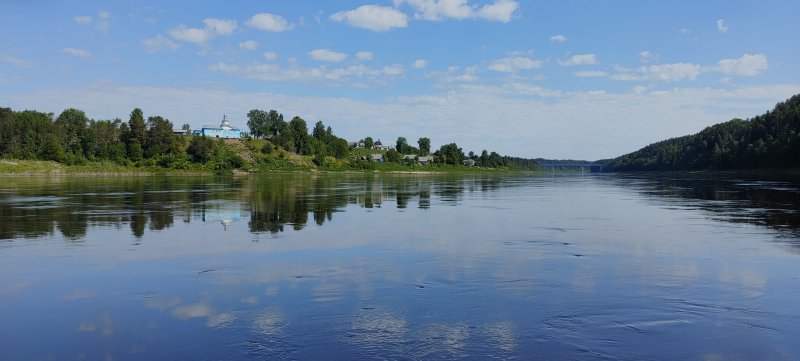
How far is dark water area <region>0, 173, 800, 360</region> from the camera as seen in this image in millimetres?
8805

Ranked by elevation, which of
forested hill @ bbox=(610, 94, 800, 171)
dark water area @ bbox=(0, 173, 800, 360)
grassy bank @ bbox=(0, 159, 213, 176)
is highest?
forested hill @ bbox=(610, 94, 800, 171)

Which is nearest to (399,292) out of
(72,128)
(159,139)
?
(159,139)

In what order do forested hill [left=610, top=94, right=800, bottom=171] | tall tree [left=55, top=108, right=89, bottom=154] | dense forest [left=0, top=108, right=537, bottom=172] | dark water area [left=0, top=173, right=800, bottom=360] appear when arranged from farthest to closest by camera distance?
tall tree [left=55, top=108, right=89, bottom=154]
dense forest [left=0, top=108, right=537, bottom=172]
forested hill [left=610, top=94, right=800, bottom=171]
dark water area [left=0, top=173, right=800, bottom=360]

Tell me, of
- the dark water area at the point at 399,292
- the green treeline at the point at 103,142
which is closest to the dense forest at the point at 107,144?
the green treeline at the point at 103,142

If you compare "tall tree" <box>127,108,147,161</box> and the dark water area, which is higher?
"tall tree" <box>127,108,147,161</box>

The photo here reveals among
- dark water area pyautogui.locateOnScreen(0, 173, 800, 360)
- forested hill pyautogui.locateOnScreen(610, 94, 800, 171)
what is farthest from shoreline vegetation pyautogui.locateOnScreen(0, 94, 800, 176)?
dark water area pyautogui.locateOnScreen(0, 173, 800, 360)

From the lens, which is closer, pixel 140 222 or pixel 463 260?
pixel 463 260

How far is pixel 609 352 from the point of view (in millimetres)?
8469

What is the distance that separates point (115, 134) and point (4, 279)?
17467cm

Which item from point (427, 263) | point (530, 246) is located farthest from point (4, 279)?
point (530, 246)

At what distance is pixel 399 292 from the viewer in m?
12.3

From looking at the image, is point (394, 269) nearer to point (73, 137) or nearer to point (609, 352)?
point (609, 352)

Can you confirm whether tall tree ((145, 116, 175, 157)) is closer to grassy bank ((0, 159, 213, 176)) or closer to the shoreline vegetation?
the shoreline vegetation

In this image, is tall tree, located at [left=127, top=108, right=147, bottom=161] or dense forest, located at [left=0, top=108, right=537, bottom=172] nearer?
dense forest, located at [left=0, top=108, right=537, bottom=172]
